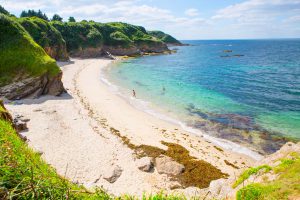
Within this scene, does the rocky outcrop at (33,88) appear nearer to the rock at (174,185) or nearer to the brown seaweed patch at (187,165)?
the brown seaweed patch at (187,165)

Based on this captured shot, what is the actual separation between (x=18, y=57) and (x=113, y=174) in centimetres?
2602

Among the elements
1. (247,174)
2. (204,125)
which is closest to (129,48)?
(204,125)

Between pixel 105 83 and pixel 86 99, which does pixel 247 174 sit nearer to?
pixel 86 99

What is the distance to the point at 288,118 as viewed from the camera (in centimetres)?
2841

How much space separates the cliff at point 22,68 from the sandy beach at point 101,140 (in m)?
1.95

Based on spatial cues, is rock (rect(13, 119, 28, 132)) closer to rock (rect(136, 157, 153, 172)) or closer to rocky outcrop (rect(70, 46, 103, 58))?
rock (rect(136, 157, 153, 172))

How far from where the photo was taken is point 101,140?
20875 millimetres

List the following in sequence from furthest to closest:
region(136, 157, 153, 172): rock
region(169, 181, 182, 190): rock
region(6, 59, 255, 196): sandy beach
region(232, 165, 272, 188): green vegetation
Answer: region(136, 157, 153, 172): rock
region(6, 59, 255, 196): sandy beach
region(169, 181, 182, 190): rock
region(232, 165, 272, 188): green vegetation

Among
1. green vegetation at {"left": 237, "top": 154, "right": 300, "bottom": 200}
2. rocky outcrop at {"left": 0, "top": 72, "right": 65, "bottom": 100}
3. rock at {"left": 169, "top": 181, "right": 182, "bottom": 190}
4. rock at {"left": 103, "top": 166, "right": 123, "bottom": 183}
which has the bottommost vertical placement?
rock at {"left": 169, "top": 181, "right": 182, "bottom": 190}

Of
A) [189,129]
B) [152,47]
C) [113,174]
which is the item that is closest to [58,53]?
[189,129]

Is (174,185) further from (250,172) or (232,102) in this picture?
(232,102)

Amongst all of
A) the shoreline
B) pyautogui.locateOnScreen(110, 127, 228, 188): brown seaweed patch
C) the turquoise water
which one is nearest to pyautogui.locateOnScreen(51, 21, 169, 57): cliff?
the turquoise water

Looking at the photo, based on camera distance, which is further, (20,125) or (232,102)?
(232,102)

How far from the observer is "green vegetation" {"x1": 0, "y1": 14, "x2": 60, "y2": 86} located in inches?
1201
